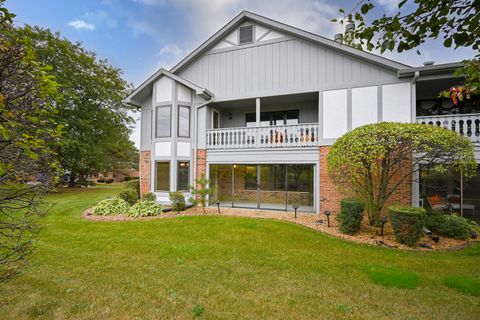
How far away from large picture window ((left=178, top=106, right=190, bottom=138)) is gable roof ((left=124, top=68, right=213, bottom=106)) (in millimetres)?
1245

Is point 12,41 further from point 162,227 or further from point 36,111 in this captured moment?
point 162,227

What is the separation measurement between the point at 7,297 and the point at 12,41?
4.07m

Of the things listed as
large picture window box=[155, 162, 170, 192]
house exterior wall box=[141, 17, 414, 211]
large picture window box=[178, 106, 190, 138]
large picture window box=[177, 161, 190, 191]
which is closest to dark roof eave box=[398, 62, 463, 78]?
house exterior wall box=[141, 17, 414, 211]

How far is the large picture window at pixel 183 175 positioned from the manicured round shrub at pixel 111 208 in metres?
2.76

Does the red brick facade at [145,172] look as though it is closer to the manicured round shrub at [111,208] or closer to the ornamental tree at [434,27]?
the manicured round shrub at [111,208]

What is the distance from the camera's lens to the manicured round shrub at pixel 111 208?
34.3 ft

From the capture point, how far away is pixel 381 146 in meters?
7.46

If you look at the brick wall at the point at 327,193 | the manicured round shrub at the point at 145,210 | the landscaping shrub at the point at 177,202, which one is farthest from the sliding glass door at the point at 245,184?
the manicured round shrub at the point at 145,210

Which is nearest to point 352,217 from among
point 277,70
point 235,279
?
point 235,279

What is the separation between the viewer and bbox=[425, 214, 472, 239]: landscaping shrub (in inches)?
295

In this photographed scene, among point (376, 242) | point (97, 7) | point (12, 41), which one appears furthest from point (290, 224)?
point (97, 7)

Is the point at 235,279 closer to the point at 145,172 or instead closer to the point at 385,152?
the point at 385,152

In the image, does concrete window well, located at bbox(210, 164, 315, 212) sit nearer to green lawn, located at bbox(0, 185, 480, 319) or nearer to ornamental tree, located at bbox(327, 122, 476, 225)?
ornamental tree, located at bbox(327, 122, 476, 225)

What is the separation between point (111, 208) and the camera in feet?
34.9
